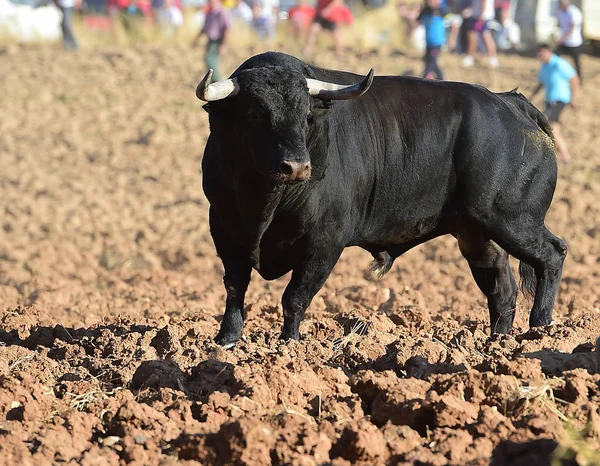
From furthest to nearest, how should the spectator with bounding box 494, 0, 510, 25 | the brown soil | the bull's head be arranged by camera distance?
the spectator with bounding box 494, 0, 510, 25, the bull's head, the brown soil

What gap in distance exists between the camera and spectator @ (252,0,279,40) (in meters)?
25.5

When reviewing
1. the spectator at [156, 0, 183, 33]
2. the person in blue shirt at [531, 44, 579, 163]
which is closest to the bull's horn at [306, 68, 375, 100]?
the person in blue shirt at [531, 44, 579, 163]

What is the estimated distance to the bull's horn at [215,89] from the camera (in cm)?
614

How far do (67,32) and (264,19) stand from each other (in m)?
4.63

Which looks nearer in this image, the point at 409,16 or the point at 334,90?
the point at 334,90

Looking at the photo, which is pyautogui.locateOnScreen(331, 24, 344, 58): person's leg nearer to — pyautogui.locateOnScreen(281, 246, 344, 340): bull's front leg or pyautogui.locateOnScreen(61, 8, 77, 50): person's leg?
pyautogui.locateOnScreen(61, 8, 77, 50): person's leg

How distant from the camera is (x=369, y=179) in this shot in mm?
7168

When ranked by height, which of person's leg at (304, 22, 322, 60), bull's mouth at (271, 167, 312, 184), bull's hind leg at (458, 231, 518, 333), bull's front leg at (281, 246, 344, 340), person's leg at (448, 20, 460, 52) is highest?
bull's mouth at (271, 167, 312, 184)

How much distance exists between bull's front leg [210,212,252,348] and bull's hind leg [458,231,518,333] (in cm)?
176

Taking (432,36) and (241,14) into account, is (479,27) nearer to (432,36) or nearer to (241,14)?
(432,36)

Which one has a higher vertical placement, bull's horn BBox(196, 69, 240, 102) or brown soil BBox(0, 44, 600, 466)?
bull's horn BBox(196, 69, 240, 102)

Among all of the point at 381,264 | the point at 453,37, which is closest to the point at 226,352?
the point at 381,264

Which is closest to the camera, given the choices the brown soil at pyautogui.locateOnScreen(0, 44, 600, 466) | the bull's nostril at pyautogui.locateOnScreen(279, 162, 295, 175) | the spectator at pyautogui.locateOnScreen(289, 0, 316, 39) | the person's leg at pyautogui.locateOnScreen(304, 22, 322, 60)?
the brown soil at pyautogui.locateOnScreen(0, 44, 600, 466)

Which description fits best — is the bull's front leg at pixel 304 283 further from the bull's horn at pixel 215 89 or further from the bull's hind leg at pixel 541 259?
the bull's hind leg at pixel 541 259
